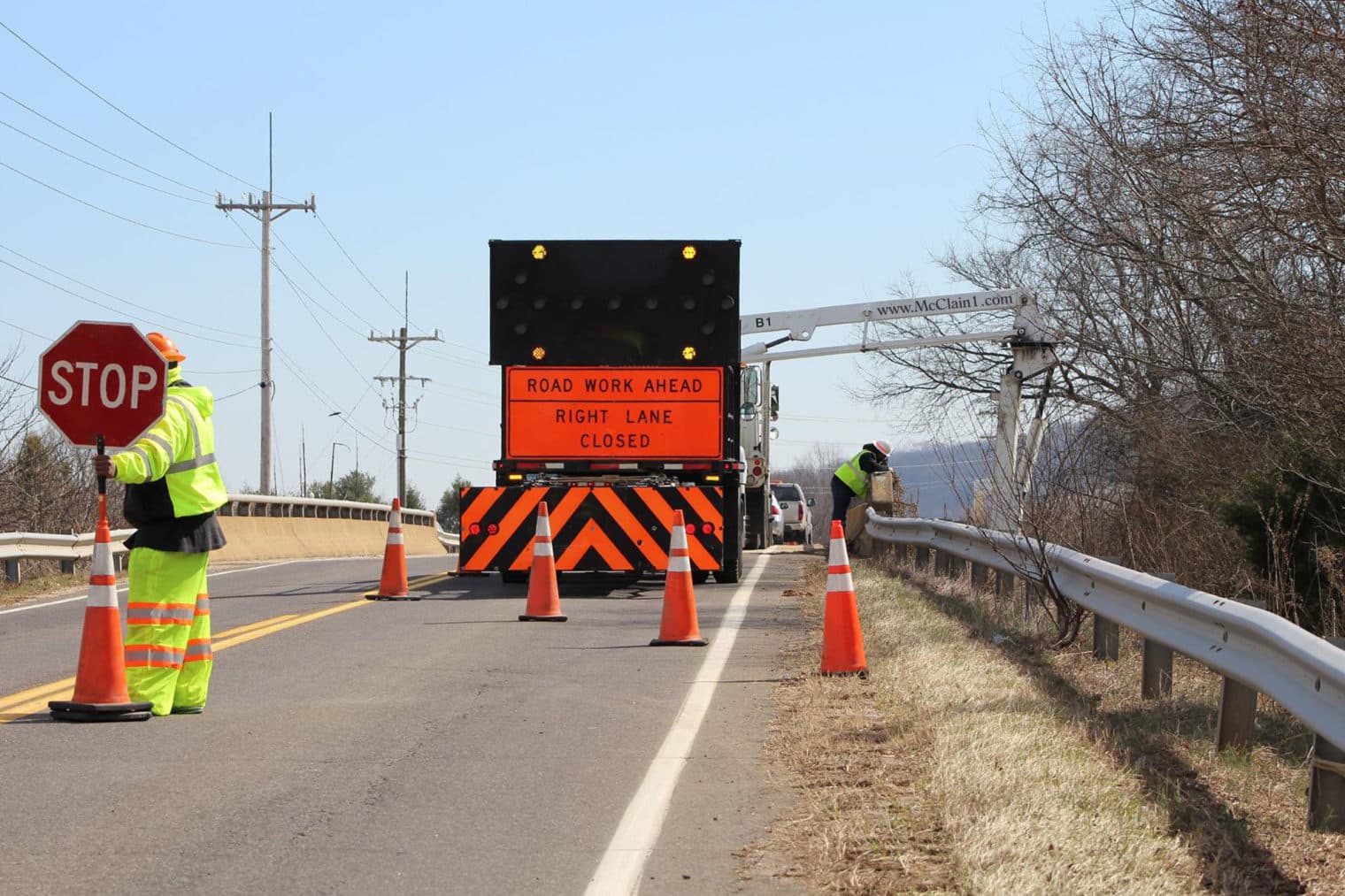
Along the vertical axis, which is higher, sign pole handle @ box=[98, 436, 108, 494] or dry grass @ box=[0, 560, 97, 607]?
Result: sign pole handle @ box=[98, 436, 108, 494]

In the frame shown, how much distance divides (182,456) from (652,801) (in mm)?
3621

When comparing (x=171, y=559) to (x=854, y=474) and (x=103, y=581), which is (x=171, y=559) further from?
(x=854, y=474)

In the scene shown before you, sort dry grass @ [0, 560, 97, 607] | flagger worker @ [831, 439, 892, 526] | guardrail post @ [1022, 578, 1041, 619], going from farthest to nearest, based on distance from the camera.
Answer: flagger worker @ [831, 439, 892, 526], dry grass @ [0, 560, 97, 607], guardrail post @ [1022, 578, 1041, 619]

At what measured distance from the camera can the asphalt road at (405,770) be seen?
5789 mm

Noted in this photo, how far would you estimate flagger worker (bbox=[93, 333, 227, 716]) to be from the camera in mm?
9031

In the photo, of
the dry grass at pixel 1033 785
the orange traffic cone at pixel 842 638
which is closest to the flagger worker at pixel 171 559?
the dry grass at pixel 1033 785

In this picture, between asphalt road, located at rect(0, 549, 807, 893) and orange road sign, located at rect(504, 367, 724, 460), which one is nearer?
asphalt road, located at rect(0, 549, 807, 893)

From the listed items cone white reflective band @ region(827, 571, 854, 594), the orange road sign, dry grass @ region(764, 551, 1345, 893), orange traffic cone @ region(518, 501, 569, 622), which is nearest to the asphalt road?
dry grass @ region(764, 551, 1345, 893)

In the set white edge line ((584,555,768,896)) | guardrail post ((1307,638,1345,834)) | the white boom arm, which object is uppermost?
the white boom arm

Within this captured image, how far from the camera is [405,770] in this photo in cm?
756

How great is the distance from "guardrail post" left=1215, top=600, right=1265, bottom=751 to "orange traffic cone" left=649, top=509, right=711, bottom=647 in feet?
17.9

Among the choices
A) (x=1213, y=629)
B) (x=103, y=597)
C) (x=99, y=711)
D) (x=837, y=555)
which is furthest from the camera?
(x=837, y=555)

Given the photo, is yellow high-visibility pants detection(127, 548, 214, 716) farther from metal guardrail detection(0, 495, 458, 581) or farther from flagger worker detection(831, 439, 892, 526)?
flagger worker detection(831, 439, 892, 526)

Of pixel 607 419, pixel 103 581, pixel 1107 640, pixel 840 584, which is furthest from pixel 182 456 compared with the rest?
pixel 607 419
